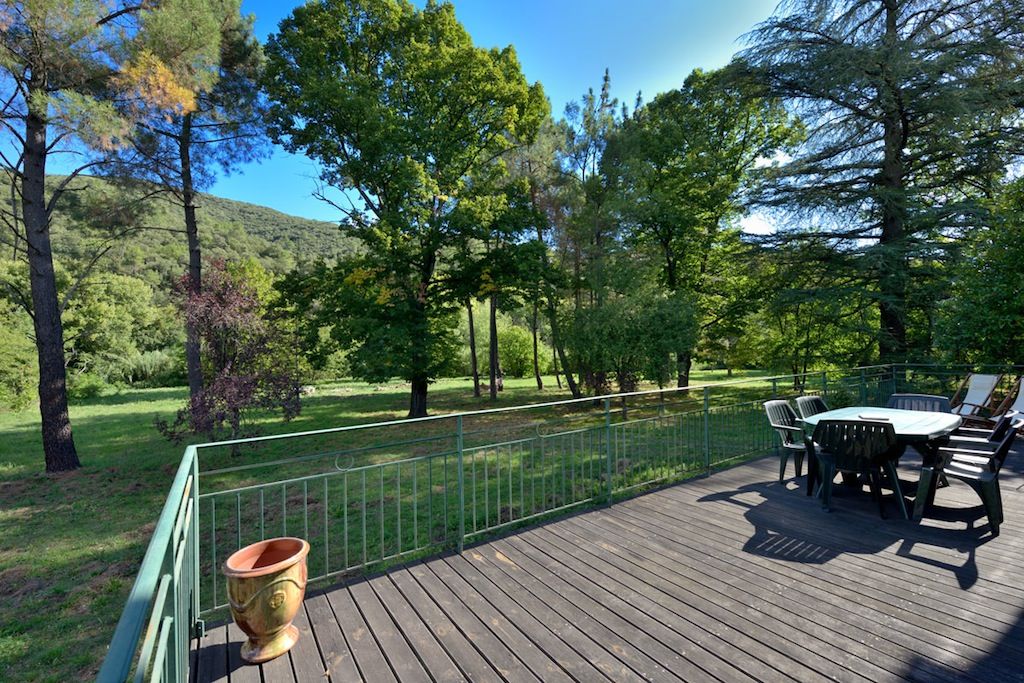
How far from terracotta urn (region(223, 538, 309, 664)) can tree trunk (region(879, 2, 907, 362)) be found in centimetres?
1214

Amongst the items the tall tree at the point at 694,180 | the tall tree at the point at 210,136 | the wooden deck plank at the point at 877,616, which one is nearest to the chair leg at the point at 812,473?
the wooden deck plank at the point at 877,616

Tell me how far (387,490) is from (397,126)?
1006 centimetres

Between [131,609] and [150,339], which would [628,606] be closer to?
[131,609]

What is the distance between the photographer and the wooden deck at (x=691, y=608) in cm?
229

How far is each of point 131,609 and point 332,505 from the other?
20.9ft

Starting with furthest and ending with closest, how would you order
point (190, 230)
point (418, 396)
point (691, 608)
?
point (418, 396) < point (190, 230) < point (691, 608)

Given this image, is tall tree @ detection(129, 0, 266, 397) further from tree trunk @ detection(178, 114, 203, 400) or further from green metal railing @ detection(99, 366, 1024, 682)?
green metal railing @ detection(99, 366, 1024, 682)

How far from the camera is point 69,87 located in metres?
8.24

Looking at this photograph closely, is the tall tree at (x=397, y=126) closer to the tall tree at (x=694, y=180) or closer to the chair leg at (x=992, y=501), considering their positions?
the tall tree at (x=694, y=180)

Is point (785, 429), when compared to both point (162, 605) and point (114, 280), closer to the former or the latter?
point (162, 605)

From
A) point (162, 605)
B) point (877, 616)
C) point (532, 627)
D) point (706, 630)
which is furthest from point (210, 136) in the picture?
point (877, 616)

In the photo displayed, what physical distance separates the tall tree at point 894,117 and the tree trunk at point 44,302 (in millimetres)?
15852

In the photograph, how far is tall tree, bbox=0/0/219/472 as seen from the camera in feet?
24.7

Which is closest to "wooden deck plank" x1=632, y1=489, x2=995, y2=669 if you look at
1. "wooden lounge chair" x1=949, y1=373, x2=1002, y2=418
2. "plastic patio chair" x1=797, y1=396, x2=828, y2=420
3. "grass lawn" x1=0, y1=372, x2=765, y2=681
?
"plastic patio chair" x1=797, y1=396, x2=828, y2=420
